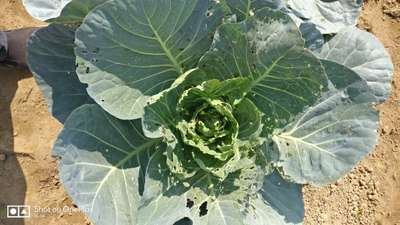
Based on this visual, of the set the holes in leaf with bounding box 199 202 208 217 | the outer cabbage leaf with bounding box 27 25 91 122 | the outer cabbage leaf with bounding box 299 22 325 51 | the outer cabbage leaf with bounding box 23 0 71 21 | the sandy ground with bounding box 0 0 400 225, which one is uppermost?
the outer cabbage leaf with bounding box 23 0 71 21

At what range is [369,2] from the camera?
2.81m

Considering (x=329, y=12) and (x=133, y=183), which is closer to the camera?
(x=133, y=183)

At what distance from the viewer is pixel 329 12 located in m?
1.86

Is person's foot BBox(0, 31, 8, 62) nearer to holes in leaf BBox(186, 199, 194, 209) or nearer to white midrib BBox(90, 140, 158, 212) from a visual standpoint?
white midrib BBox(90, 140, 158, 212)

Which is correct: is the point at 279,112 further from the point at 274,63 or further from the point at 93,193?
the point at 93,193

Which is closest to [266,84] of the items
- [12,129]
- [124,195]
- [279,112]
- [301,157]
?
[279,112]

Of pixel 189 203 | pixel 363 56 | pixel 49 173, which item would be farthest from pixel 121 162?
pixel 49 173

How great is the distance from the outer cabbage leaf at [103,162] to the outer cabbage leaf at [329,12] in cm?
67

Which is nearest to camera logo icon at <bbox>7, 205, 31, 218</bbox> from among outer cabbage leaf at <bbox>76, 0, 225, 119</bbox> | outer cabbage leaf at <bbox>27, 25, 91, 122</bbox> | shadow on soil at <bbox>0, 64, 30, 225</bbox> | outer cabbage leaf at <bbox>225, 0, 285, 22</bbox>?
shadow on soil at <bbox>0, 64, 30, 225</bbox>

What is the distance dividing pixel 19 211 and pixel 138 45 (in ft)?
4.73

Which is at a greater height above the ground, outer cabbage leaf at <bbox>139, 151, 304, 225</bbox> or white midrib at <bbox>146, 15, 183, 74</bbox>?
white midrib at <bbox>146, 15, 183, 74</bbox>

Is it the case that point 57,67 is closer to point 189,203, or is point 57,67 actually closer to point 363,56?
point 189,203

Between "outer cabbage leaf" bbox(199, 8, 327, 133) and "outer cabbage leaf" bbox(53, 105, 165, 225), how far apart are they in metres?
0.33

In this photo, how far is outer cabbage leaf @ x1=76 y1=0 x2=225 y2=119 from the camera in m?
1.38
